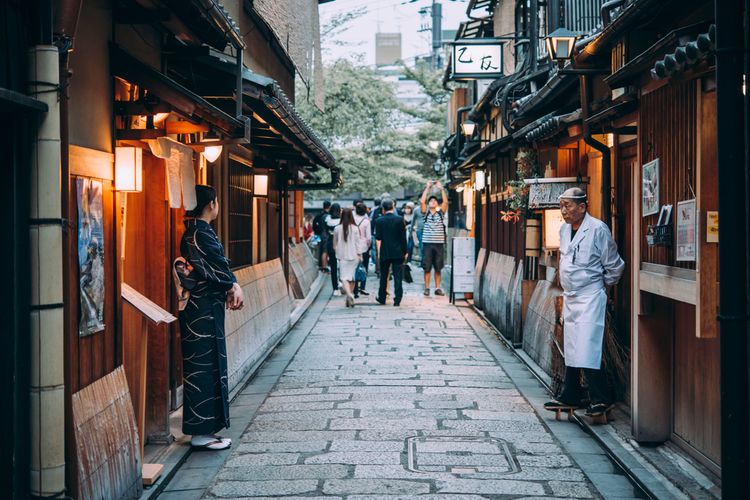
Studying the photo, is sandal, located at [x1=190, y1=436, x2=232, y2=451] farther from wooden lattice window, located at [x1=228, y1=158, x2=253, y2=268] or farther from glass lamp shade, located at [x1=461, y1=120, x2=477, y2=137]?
glass lamp shade, located at [x1=461, y1=120, x2=477, y2=137]

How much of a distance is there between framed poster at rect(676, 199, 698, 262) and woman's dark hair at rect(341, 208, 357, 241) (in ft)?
48.8

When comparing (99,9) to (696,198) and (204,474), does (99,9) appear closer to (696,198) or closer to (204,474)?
(204,474)

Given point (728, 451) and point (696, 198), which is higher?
point (696, 198)

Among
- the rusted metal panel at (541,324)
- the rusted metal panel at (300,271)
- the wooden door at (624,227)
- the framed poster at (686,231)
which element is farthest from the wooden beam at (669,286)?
the rusted metal panel at (300,271)

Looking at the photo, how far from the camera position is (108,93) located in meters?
6.86

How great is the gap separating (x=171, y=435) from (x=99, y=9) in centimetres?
419

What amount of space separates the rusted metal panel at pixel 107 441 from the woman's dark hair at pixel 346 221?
15022 millimetres

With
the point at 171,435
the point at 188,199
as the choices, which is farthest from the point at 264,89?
the point at 171,435

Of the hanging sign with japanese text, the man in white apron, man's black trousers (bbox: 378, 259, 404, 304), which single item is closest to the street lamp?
the man in white apron

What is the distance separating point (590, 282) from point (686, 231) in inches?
94.2

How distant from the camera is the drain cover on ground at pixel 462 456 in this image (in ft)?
25.7

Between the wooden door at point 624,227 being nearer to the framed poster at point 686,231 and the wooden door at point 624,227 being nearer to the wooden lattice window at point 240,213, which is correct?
the framed poster at point 686,231

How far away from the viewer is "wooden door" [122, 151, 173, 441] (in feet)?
27.8

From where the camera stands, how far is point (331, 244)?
Answer: 88.2 feet
